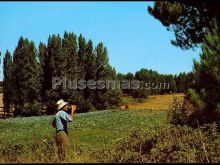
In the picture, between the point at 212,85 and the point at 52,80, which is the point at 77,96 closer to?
the point at 52,80

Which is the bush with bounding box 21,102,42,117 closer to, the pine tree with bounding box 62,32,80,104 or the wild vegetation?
the pine tree with bounding box 62,32,80,104

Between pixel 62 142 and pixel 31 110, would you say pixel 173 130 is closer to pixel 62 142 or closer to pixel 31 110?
pixel 62 142

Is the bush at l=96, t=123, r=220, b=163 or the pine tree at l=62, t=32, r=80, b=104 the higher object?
the pine tree at l=62, t=32, r=80, b=104

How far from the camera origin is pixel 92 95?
6347 centimetres

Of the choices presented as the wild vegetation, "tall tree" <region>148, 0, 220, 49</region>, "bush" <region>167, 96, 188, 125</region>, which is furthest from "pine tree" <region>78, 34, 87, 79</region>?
"bush" <region>167, 96, 188, 125</region>

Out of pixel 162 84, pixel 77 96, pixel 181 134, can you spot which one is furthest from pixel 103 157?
pixel 162 84

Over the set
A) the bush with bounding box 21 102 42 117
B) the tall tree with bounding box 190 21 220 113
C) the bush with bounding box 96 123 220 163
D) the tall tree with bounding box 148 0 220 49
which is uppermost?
the tall tree with bounding box 148 0 220 49

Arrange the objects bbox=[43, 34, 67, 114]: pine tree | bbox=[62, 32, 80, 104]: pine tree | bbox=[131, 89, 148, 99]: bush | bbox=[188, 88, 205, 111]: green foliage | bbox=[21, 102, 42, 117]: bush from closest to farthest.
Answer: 1. bbox=[188, 88, 205, 111]: green foliage
2. bbox=[21, 102, 42, 117]: bush
3. bbox=[43, 34, 67, 114]: pine tree
4. bbox=[62, 32, 80, 104]: pine tree
5. bbox=[131, 89, 148, 99]: bush

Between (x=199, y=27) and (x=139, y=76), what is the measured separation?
8596cm

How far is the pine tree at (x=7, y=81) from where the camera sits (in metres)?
62.4

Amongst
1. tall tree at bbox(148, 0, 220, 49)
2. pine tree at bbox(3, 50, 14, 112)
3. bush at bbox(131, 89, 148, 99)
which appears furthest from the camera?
bush at bbox(131, 89, 148, 99)

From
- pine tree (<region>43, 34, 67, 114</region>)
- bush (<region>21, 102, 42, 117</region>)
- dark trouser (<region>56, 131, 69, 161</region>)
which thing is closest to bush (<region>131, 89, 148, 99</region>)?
pine tree (<region>43, 34, 67, 114</region>)

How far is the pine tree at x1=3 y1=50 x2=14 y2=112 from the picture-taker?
205 ft

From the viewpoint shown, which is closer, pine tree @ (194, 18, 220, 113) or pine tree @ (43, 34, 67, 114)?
pine tree @ (194, 18, 220, 113)
